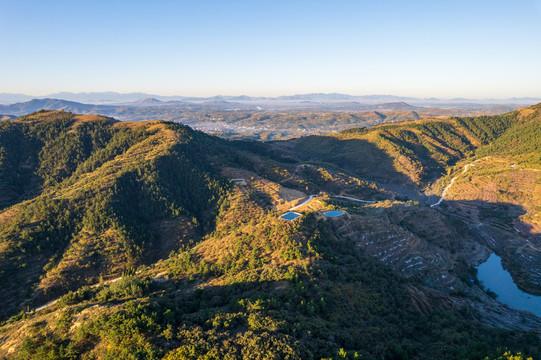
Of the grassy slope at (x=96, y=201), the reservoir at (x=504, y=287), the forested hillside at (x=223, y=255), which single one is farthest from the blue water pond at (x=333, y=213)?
the reservoir at (x=504, y=287)

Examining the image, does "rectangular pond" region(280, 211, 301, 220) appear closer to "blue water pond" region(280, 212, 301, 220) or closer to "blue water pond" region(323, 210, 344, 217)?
"blue water pond" region(280, 212, 301, 220)

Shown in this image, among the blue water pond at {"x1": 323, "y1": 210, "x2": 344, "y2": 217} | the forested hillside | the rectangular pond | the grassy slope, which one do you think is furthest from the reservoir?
the grassy slope

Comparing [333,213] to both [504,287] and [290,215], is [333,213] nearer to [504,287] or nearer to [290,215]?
[290,215]

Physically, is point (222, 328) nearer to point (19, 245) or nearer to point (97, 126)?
point (19, 245)

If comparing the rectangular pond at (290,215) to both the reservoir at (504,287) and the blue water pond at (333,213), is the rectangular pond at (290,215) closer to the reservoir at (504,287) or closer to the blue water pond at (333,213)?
the blue water pond at (333,213)

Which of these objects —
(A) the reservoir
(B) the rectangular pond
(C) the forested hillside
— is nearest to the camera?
(C) the forested hillside

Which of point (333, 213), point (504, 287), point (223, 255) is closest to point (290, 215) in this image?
point (333, 213)
